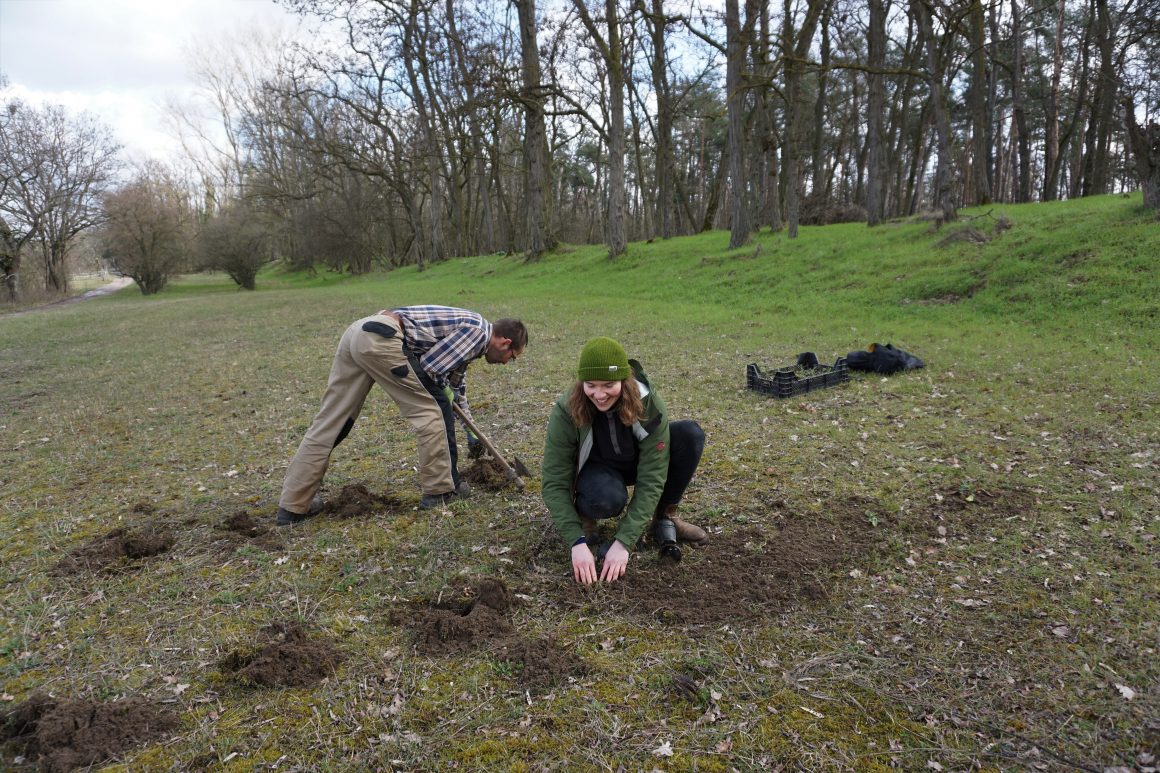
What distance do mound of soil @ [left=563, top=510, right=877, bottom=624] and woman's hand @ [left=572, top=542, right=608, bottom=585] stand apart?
0.37 feet

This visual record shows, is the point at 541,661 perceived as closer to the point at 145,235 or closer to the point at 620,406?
the point at 620,406

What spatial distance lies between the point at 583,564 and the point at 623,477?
1.92 feet

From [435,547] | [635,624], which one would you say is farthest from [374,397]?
[635,624]

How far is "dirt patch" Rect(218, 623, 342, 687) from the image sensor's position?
2.75 metres

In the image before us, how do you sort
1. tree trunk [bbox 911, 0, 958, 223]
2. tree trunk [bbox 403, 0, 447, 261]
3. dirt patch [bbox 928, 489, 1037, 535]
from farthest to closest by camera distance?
1. tree trunk [bbox 403, 0, 447, 261]
2. tree trunk [bbox 911, 0, 958, 223]
3. dirt patch [bbox 928, 489, 1037, 535]

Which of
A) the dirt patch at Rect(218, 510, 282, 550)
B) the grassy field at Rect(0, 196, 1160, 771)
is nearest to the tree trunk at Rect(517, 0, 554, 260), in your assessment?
the grassy field at Rect(0, 196, 1160, 771)

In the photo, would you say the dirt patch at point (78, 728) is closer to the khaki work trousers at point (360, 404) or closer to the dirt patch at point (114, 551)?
the dirt patch at point (114, 551)

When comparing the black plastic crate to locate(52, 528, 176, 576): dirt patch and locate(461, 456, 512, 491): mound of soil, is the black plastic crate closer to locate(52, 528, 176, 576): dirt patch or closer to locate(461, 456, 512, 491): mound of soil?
locate(461, 456, 512, 491): mound of soil

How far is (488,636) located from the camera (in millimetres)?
3027

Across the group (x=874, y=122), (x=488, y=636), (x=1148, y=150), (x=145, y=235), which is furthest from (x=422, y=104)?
(x=488, y=636)

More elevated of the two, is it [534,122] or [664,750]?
[534,122]

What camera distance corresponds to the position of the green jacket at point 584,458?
3375mm

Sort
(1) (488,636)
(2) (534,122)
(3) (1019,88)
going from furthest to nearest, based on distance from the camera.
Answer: (2) (534,122) → (3) (1019,88) → (1) (488,636)

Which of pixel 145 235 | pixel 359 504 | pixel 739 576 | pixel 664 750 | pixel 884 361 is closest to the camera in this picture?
pixel 664 750
